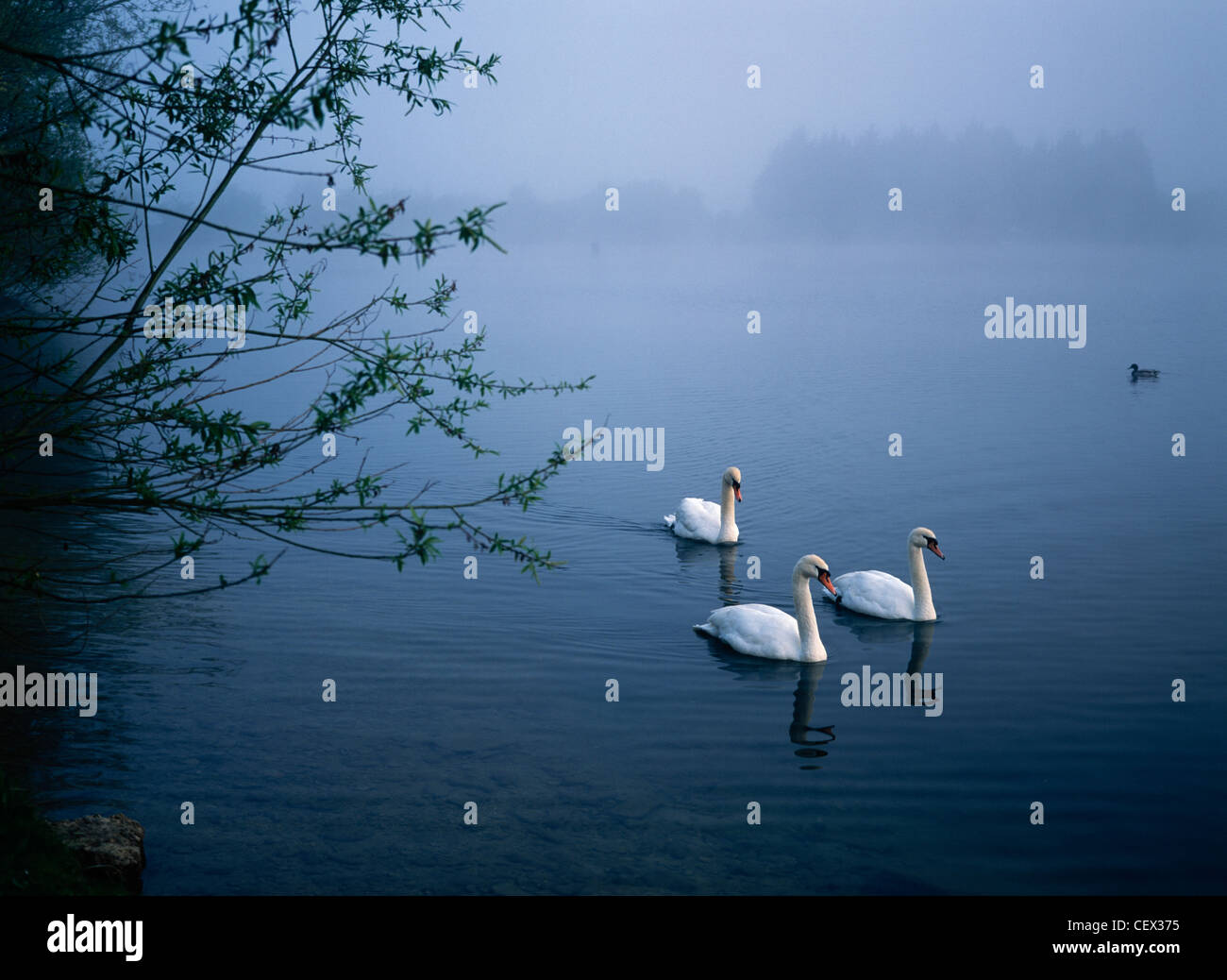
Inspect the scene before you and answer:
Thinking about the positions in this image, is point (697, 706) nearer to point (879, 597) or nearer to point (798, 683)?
point (798, 683)

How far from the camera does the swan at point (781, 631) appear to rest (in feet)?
51.5

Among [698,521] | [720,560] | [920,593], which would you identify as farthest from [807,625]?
[698,521]

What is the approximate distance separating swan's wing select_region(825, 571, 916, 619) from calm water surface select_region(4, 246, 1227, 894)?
1.28 feet

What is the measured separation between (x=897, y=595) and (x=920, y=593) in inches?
14.0

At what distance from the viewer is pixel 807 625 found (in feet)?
51.6

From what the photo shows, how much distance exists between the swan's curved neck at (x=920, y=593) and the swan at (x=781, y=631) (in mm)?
2009
